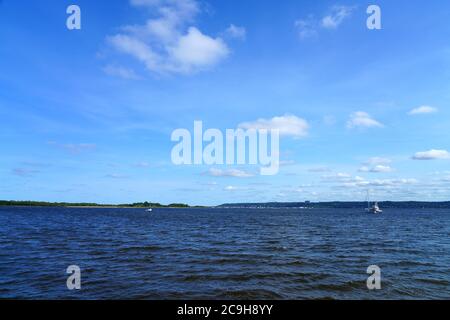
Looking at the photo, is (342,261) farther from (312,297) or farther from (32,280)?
(32,280)

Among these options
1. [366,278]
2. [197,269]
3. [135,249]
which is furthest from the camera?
[135,249]

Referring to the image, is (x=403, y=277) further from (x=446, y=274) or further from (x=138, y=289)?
(x=138, y=289)

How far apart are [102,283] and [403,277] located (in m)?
19.0

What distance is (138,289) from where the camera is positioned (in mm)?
17781

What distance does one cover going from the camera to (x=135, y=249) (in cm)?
3266

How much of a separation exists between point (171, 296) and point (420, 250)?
29627 millimetres

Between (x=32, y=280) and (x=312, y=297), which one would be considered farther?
(x=32, y=280)
